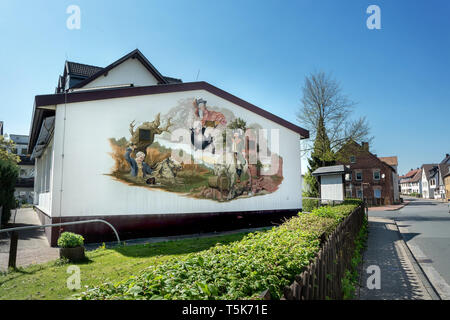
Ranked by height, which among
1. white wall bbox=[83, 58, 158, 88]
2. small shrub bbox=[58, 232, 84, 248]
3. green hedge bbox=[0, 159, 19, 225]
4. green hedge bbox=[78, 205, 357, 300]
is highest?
white wall bbox=[83, 58, 158, 88]

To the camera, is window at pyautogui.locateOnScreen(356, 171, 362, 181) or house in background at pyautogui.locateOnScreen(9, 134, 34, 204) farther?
window at pyautogui.locateOnScreen(356, 171, 362, 181)

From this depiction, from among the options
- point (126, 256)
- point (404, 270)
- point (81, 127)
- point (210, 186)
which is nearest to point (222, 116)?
point (210, 186)

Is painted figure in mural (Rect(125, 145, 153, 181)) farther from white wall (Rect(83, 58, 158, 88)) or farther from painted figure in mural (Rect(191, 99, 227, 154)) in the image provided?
white wall (Rect(83, 58, 158, 88))

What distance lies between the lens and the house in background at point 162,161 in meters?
11.1

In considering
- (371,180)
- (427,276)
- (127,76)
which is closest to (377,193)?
(371,180)

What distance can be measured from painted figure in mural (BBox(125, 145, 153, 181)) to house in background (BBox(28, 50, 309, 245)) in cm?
4

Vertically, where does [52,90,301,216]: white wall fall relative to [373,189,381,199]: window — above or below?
above

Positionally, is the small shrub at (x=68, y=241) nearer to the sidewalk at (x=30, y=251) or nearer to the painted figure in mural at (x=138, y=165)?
the sidewalk at (x=30, y=251)

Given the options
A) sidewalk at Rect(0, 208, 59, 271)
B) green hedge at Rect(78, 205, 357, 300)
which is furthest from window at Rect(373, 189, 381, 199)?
green hedge at Rect(78, 205, 357, 300)

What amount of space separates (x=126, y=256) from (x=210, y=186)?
6.07 m

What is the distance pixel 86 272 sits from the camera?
676 centimetres

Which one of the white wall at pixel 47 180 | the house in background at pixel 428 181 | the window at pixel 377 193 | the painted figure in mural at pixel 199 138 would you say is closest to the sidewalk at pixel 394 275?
the painted figure in mural at pixel 199 138

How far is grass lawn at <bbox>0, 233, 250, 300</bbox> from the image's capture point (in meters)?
5.43
